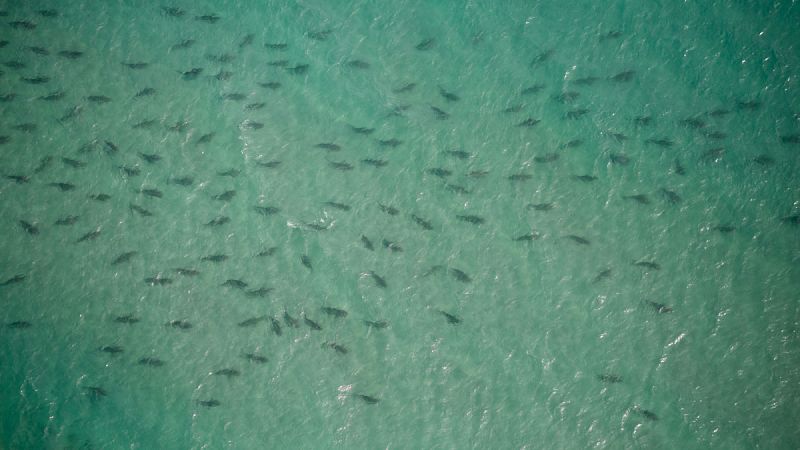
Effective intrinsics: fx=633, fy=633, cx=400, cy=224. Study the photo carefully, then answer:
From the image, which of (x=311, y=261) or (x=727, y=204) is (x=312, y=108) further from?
(x=727, y=204)

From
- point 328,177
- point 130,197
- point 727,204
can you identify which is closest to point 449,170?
point 328,177

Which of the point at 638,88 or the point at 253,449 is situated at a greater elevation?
the point at 638,88

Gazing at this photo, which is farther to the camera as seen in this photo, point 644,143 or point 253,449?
point 644,143

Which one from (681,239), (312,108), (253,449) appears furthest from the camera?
(312,108)

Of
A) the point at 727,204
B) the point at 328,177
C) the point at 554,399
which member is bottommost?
the point at 554,399

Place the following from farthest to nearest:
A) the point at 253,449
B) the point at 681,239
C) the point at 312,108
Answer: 1. the point at 312,108
2. the point at 681,239
3. the point at 253,449

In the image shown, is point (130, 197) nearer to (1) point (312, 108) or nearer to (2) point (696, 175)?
(1) point (312, 108)

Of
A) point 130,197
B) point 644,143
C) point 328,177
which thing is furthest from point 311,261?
point 644,143
